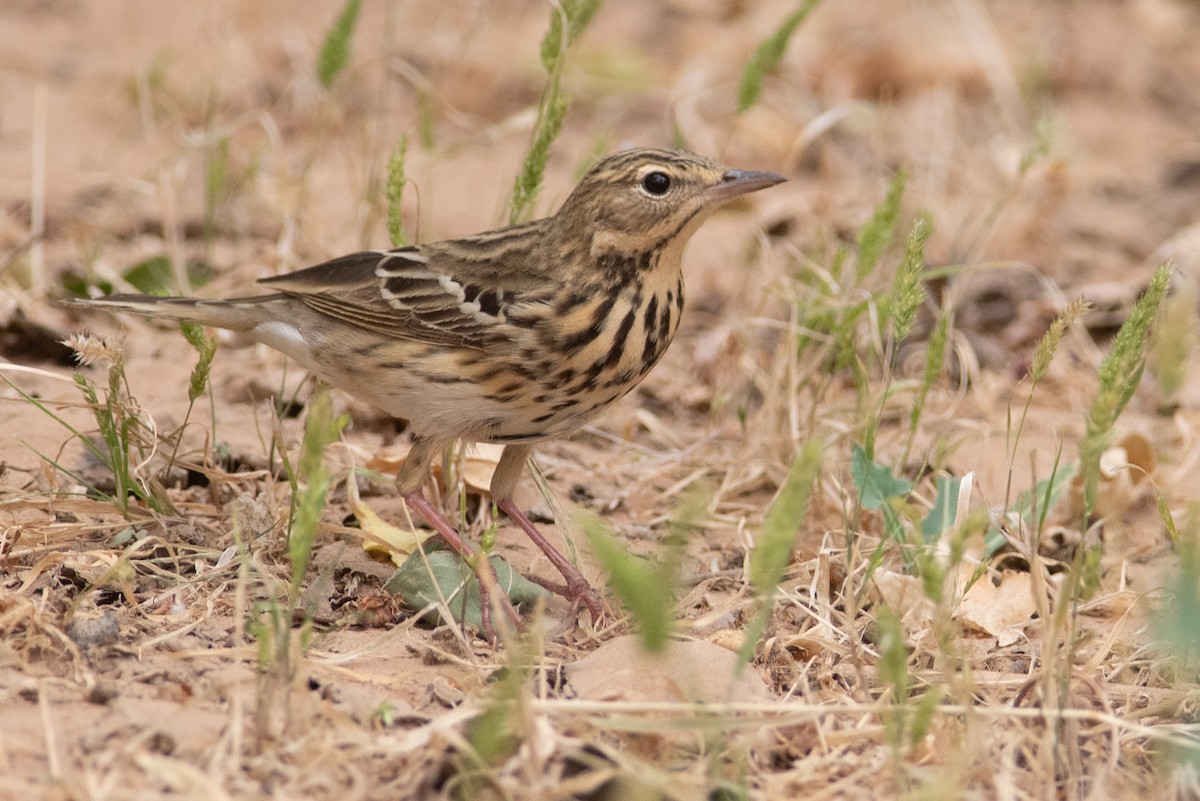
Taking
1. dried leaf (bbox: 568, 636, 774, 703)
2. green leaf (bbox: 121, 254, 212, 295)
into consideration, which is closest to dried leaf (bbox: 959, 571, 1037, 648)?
dried leaf (bbox: 568, 636, 774, 703)

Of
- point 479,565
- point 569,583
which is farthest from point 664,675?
point 569,583

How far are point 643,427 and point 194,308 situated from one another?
6.57ft

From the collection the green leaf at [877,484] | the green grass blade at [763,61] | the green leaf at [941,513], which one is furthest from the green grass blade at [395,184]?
the green leaf at [941,513]

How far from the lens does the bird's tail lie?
446cm

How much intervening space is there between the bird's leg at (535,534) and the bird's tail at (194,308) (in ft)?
3.05

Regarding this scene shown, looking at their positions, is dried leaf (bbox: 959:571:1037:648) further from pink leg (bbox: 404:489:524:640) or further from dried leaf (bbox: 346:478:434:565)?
dried leaf (bbox: 346:478:434:565)

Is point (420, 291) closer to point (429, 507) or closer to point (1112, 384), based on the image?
point (429, 507)

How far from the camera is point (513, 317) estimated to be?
4289mm

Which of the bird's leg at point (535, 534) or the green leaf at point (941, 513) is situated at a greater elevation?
the green leaf at point (941, 513)

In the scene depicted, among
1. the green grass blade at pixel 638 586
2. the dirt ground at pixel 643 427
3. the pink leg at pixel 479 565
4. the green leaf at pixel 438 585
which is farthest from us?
the green leaf at pixel 438 585

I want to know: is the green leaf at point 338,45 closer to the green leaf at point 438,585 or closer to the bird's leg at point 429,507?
the bird's leg at point 429,507

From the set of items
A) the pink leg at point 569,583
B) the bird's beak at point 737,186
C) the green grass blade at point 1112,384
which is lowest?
the pink leg at point 569,583

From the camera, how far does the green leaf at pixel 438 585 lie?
13.2 feet

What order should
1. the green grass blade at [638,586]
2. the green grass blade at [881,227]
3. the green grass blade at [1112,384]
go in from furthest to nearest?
1. the green grass blade at [881,227]
2. the green grass blade at [1112,384]
3. the green grass blade at [638,586]
